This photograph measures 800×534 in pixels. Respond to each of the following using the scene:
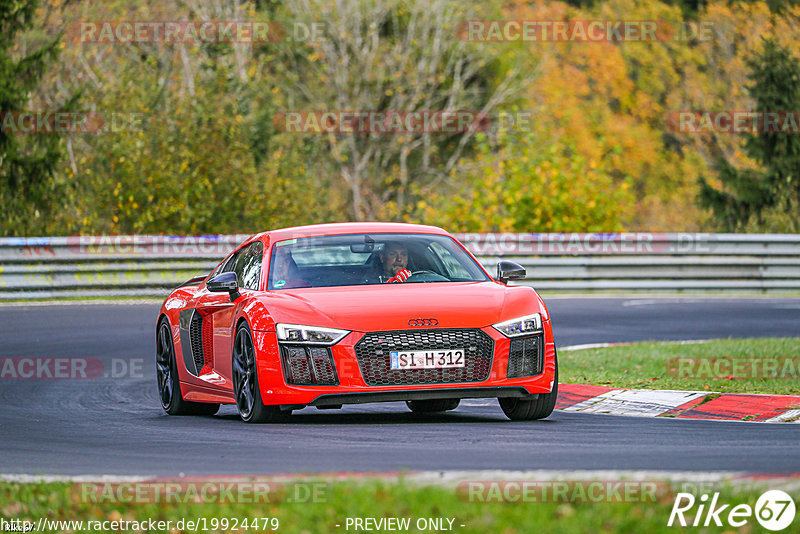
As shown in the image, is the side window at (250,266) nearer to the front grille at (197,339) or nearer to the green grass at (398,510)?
Answer: the front grille at (197,339)

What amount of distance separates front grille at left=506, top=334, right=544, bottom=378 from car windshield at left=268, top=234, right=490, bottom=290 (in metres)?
0.97

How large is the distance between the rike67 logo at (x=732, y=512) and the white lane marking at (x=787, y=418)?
462 centimetres

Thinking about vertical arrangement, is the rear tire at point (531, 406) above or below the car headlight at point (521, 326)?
below

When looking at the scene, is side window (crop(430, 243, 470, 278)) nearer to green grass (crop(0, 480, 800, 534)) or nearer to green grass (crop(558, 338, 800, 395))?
green grass (crop(558, 338, 800, 395))

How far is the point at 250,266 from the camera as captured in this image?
1160 cm

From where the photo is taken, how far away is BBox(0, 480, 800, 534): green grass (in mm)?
5836

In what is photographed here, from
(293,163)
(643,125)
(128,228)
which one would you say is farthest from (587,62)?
(128,228)

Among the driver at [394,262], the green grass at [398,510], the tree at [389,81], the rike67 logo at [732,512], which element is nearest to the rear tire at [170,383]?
the driver at [394,262]

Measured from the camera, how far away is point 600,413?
1197cm

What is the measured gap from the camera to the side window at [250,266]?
11273 mm
